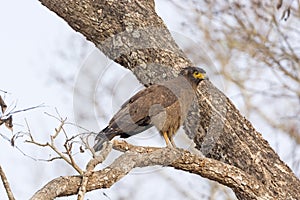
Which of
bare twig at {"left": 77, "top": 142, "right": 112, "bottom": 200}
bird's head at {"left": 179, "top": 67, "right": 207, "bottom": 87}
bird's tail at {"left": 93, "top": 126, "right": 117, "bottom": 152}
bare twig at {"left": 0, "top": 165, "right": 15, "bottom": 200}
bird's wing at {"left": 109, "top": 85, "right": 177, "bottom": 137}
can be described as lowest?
bare twig at {"left": 0, "top": 165, "right": 15, "bottom": 200}

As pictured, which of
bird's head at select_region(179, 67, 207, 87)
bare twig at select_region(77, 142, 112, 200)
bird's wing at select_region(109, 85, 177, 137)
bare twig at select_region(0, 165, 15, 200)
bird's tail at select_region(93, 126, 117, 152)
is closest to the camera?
bare twig at select_region(0, 165, 15, 200)

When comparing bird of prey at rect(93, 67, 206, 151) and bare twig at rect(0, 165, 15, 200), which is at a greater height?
bird of prey at rect(93, 67, 206, 151)

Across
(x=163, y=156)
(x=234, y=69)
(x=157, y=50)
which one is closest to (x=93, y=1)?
(x=157, y=50)

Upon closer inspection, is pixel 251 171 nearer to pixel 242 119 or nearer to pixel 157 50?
pixel 242 119

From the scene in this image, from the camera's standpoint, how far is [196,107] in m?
5.16

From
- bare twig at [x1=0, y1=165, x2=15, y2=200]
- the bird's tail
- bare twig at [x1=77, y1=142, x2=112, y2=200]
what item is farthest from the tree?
bare twig at [x1=0, y1=165, x2=15, y2=200]

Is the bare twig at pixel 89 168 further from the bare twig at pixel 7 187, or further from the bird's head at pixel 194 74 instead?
the bird's head at pixel 194 74

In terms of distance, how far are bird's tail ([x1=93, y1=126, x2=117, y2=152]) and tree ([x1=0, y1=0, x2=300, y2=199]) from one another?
0.19 m

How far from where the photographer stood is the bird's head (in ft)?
16.9

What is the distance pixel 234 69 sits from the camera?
11.2m

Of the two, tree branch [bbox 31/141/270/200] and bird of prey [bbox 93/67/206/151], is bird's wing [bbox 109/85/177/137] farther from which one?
tree branch [bbox 31/141/270/200]

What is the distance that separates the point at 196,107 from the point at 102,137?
0.73 metres

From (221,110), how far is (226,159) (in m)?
0.31

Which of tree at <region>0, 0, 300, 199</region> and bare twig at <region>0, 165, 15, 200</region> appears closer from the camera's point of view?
bare twig at <region>0, 165, 15, 200</region>
